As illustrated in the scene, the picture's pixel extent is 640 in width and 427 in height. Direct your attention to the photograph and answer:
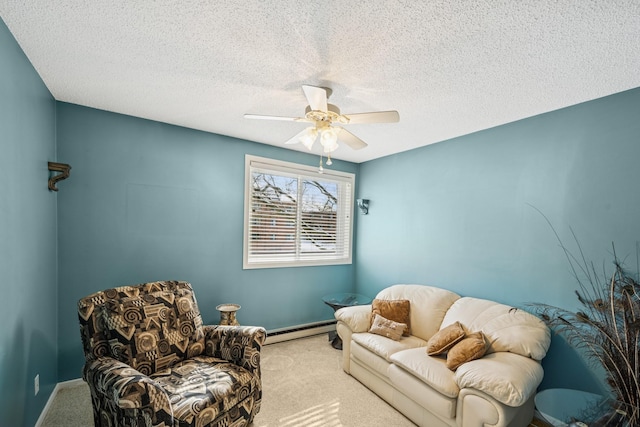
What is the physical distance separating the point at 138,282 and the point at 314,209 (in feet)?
7.70

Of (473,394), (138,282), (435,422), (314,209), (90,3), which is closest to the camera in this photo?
(90,3)

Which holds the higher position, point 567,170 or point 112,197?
point 567,170

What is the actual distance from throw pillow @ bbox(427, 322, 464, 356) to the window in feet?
6.68

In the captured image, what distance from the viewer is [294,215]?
400cm

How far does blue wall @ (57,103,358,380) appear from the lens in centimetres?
260

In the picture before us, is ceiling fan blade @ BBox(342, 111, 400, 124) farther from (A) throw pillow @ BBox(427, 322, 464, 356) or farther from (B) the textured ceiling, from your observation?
(A) throw pillow @ BBox(427, 322, 464, 356)

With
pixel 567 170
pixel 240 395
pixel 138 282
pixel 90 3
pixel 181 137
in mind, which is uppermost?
pixel 90 3

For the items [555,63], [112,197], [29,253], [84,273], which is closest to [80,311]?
[29,253]

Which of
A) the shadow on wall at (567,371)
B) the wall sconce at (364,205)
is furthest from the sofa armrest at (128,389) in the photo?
the wall sconce at (364,205)

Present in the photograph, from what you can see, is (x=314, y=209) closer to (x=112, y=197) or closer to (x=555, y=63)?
(x=112, y=197)

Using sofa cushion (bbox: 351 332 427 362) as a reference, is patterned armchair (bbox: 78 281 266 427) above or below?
above

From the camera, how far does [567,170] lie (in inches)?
91.7

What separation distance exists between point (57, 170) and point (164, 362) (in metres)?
1.82

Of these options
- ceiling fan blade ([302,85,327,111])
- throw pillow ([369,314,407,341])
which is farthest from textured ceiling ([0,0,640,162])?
throw pillow ([369,314,407,341])
